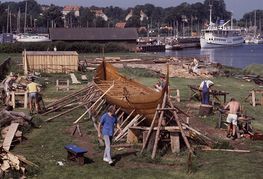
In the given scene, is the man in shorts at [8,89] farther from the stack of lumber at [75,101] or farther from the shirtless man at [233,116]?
the shirtless man at [233,116]

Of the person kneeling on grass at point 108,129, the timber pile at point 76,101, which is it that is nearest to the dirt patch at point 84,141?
the person kneeling on grass at point 108,129

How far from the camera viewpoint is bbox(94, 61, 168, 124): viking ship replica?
1841 centimetres

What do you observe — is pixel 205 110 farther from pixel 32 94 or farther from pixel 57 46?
pixel 57 46

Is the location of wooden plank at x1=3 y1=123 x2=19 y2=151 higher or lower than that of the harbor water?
lower

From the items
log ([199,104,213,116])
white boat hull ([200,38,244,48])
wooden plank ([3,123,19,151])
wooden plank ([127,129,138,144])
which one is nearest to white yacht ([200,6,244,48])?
white boat hull ([200,38,244,48])

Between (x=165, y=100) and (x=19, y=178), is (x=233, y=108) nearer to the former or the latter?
(x=165, y=100)

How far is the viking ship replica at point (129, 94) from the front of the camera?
18406 mm

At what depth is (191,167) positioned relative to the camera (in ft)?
49.6

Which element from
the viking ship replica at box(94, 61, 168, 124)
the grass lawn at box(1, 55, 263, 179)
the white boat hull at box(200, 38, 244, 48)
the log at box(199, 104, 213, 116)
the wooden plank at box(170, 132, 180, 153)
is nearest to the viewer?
the grass lawn at box(1, 55, 263, 179)

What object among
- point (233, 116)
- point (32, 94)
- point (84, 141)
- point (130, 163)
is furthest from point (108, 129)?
point (32, 94)

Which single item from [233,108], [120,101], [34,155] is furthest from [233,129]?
[34,155]

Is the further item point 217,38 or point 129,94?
A: point 217,38

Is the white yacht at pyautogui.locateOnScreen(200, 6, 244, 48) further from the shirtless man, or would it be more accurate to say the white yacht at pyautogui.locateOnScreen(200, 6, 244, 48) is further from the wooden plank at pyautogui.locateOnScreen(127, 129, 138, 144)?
the wooden plank at pyautogui.locateOnScreen(127, 129, 138, 144)

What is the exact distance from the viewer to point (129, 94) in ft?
69.6
